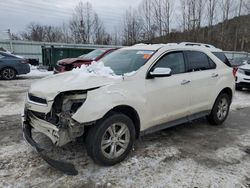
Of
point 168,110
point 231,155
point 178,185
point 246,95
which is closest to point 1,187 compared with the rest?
point 178,185

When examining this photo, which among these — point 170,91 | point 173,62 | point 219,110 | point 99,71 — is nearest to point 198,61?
point 173,62

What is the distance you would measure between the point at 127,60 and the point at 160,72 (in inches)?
30.2

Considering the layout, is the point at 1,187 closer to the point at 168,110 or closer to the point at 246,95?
the point at 168,110

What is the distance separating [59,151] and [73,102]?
43.0 inches

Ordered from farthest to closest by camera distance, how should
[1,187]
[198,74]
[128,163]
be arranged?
[198,74] < [128,163] < [1,187]

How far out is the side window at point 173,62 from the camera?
428 centimetres

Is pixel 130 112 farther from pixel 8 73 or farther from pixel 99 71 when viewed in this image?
pixel 8 73

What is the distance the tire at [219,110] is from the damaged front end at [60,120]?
3287 mm

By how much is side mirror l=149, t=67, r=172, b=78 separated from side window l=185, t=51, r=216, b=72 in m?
1.04

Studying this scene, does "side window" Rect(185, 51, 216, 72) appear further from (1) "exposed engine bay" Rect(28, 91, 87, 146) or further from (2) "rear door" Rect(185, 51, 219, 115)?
(1) "exposed engine bay" Rect(28, 91, 87, 146)

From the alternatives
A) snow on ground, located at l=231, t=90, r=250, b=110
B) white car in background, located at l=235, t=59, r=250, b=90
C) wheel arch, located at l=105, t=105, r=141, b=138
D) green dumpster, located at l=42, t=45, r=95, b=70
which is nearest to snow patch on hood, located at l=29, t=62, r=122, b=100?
wheel arch, located at l=105, t=105, r=141, b=138

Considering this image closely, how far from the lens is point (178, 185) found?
126 inches

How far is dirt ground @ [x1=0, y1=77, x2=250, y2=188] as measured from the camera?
3242 millimetres

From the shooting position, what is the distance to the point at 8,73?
12.3 m
